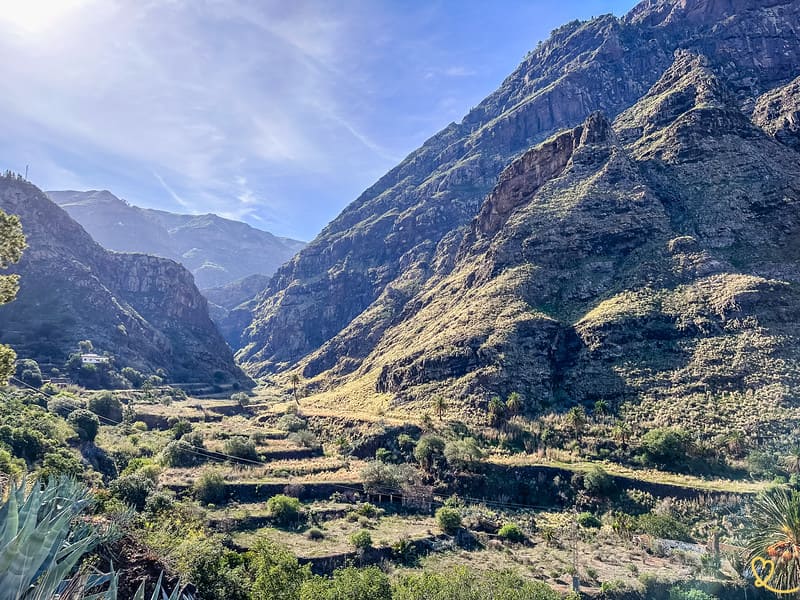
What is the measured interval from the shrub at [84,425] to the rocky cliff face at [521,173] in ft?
136

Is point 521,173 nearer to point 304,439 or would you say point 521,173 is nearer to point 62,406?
point 304,439

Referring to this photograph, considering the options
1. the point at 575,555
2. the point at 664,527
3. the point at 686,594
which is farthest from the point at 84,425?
the point at 664,527

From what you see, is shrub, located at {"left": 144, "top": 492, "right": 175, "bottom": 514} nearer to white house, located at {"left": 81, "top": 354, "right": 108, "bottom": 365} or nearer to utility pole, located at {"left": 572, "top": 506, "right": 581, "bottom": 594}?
utility pole, located at {"left": 572, "top": 506, "right": 581, "bottom": 594}

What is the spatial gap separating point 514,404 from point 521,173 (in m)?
67.0

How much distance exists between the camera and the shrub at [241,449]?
4809 centimetres

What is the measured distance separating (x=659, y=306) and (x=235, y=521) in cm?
5531

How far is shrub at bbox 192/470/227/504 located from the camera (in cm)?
3741

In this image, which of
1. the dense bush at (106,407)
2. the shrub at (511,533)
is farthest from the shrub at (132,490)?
the dense bush at (106,407)

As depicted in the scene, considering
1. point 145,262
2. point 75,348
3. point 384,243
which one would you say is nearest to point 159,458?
point 75,348

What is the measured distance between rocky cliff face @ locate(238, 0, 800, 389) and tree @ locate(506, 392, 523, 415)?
2394 centimetres

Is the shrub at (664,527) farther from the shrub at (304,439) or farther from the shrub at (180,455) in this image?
the shrub at (180,455)

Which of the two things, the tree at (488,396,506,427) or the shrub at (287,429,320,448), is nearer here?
the tree at (488,396,506,427)

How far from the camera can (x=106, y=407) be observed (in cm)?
6197

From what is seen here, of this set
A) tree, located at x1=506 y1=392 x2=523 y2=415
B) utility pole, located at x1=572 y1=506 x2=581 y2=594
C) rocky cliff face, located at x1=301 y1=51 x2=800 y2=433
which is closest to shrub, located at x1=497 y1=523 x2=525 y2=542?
utility pole, located at x1=572 y1=506 x2=581 y2=594
